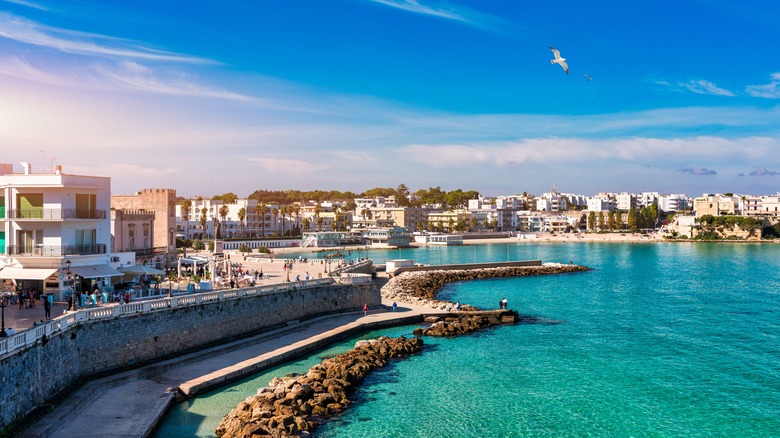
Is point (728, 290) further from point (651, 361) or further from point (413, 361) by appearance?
point (413, 361)

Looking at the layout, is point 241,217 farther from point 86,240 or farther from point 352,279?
point 86,240

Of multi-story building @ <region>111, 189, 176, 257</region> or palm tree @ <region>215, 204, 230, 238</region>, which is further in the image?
palm tree @ <region>215, 204, 230, 238</region>

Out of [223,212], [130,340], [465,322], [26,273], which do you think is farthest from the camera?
[223,212]

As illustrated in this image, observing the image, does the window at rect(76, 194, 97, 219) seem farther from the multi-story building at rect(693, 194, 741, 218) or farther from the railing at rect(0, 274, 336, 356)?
the multi-story building at rect(693, 194, 741, 218)

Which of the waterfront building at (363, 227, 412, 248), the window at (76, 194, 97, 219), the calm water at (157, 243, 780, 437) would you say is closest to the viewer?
the calm water at (157, 243, 780, 437)

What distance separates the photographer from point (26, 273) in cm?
2738

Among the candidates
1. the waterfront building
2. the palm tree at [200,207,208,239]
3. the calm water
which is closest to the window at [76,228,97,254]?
the calm water

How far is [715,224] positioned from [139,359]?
16365 cm

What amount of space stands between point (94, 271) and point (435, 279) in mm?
41141

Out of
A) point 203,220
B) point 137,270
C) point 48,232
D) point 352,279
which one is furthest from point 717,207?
point 48,232

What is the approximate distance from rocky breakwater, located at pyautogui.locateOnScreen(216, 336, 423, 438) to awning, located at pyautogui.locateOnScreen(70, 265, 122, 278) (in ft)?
35.2

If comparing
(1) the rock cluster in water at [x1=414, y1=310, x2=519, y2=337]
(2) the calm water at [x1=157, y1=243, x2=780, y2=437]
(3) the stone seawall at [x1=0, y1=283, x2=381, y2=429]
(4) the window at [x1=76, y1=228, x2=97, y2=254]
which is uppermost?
(4) the window at [x1=76, y1=228, x2=97, y2=254]

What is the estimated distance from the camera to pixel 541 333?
38.1 meters

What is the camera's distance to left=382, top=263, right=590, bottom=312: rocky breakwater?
47100 mm
